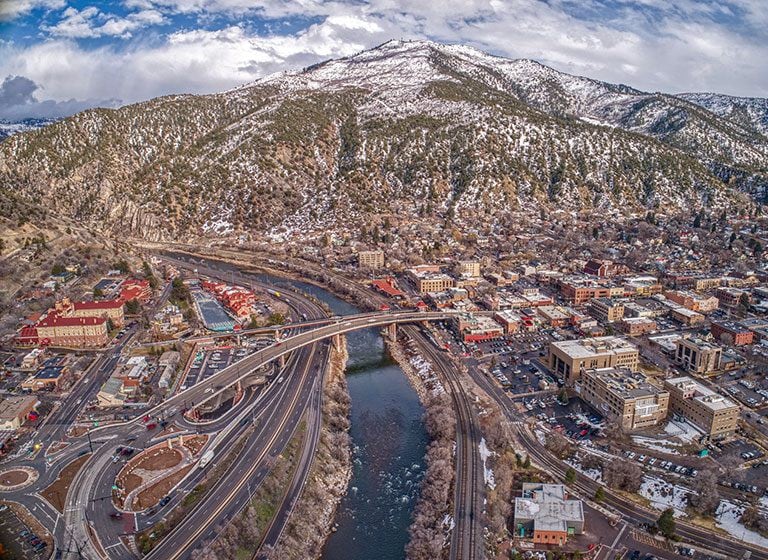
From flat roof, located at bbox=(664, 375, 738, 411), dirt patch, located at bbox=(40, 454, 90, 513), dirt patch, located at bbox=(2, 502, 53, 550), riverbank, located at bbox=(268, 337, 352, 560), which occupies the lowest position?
riverbank, located at bbox=(268, 337, 352, 560)

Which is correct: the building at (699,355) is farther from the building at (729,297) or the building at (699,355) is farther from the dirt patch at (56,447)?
the dirt patch at (56,447)

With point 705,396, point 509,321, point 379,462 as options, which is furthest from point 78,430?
point 705,396

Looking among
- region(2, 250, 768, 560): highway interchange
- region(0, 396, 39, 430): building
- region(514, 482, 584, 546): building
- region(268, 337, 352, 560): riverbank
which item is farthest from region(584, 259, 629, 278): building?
region(0, 396, 39, 430): building

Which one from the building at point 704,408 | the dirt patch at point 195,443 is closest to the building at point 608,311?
the building at point 704,408

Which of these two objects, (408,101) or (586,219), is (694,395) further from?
(408,101)

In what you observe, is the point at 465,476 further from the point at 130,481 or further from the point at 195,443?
the point at 130,481

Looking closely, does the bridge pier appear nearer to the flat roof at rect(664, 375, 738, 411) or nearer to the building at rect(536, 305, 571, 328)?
the building at rect(536, 305, 571, 328)
